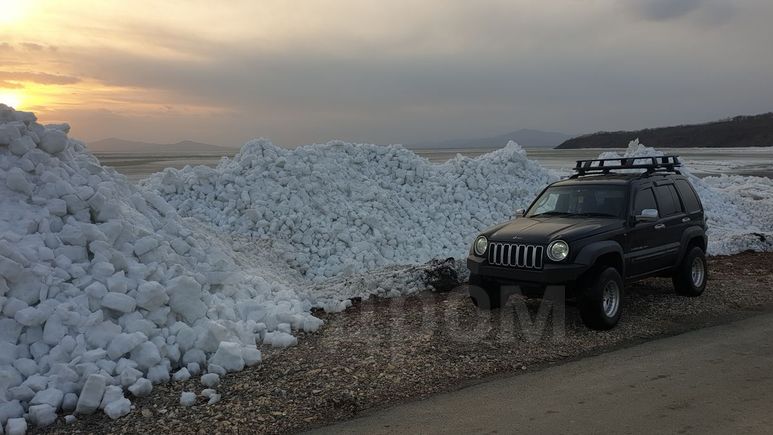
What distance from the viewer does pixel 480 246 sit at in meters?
7.95

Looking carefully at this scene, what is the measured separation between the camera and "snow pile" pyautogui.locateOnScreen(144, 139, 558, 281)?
12.6m

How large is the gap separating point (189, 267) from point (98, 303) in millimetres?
1857

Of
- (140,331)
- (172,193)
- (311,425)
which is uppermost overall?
(172,193)

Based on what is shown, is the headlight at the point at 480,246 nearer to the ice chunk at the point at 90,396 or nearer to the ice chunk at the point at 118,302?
the ice chunk at the point at 118,302

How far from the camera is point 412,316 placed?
8.23 metres

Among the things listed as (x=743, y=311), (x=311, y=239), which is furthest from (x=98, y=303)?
(x=743, y=311)

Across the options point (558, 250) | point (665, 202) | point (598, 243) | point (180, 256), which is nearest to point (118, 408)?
point (180, 256)

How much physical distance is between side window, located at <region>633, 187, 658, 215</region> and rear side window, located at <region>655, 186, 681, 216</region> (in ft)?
0.59

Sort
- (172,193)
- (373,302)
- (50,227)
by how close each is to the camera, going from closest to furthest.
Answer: (50,227), (373,302), (172,193)

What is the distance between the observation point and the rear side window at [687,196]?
30.1 feet

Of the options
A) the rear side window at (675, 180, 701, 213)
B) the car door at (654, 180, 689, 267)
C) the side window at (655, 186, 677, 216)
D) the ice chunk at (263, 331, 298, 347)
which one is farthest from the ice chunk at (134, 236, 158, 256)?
the rear side window at (675, 180, 701, 213)

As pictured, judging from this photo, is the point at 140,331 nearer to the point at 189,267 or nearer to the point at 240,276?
the point at 189,267

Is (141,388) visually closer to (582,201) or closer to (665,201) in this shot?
(582,201)

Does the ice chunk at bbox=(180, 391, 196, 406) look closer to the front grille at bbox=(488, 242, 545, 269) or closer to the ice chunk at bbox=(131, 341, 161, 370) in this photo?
the ice chunk at bbox=(131, 341, 161, 370)
